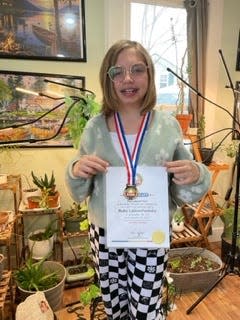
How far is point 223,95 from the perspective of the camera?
2471mm

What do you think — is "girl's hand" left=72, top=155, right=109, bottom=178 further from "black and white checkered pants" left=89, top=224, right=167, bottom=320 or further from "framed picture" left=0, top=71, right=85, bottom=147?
"framed picture" left=0, top=71, right=85, bottom=147

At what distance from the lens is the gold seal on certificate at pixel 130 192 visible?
871 millimetres

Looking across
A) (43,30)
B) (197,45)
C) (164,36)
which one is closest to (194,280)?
(197,45)

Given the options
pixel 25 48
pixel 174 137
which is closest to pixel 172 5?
pixel 25 48

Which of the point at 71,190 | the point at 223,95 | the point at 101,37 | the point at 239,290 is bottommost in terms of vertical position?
the point at 239,290

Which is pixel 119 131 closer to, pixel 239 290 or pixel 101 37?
pixel 101 37

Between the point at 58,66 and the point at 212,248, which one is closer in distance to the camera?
the point at 58,66

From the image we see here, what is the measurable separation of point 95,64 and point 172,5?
0.85m

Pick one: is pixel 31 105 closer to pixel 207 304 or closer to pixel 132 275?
pixel 132 275

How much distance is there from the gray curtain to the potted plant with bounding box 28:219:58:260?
1.54m

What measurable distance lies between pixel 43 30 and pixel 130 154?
60.1 inches

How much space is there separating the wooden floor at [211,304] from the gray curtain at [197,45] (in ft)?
4.44

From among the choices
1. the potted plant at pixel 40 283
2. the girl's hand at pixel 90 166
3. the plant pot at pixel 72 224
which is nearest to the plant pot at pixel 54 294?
the potted plant at pixel 40 283

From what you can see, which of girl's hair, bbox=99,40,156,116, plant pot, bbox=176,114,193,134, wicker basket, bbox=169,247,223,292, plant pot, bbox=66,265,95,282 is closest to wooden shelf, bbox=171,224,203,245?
wicker basket, bbox=169,247,223,292
